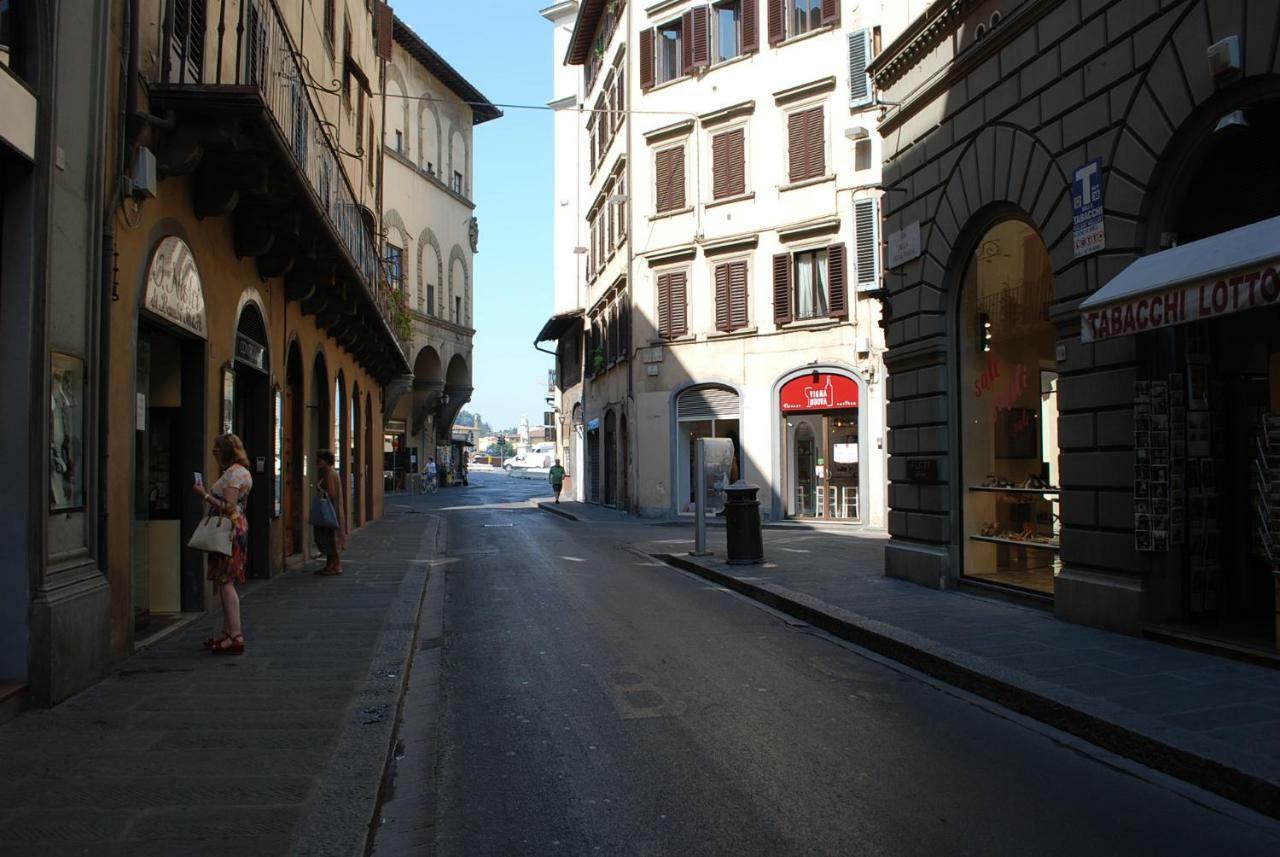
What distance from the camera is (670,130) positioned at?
28.8m

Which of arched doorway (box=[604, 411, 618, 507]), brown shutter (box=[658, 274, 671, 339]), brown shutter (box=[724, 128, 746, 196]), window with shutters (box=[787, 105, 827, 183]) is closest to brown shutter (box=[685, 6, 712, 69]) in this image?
brown shutter (box=[724, 128, 746, 196])

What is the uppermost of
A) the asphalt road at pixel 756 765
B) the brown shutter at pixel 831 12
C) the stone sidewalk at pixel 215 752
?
the brown shutter at pixel 831 12

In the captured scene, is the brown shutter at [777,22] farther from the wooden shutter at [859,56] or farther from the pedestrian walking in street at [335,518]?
the pedestrian walking in street at [335,518]

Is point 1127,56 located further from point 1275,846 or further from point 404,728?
point 404,728

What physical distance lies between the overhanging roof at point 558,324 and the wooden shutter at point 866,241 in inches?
732

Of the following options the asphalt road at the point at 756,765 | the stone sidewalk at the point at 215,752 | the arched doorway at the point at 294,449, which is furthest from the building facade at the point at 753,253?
the stone sidewalk at the point at 215,752

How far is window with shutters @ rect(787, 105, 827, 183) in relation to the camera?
25625mm

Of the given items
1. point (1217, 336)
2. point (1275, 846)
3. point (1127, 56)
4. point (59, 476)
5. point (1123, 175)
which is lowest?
point (1275, 846)

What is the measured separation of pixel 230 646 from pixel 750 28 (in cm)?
2362

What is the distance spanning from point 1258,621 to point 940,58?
658 cm

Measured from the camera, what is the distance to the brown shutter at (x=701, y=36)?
28109 mm

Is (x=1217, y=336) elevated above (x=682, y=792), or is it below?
above

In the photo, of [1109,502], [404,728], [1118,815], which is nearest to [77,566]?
[404,728]

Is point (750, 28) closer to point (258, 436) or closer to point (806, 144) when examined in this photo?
point (806, 144)
